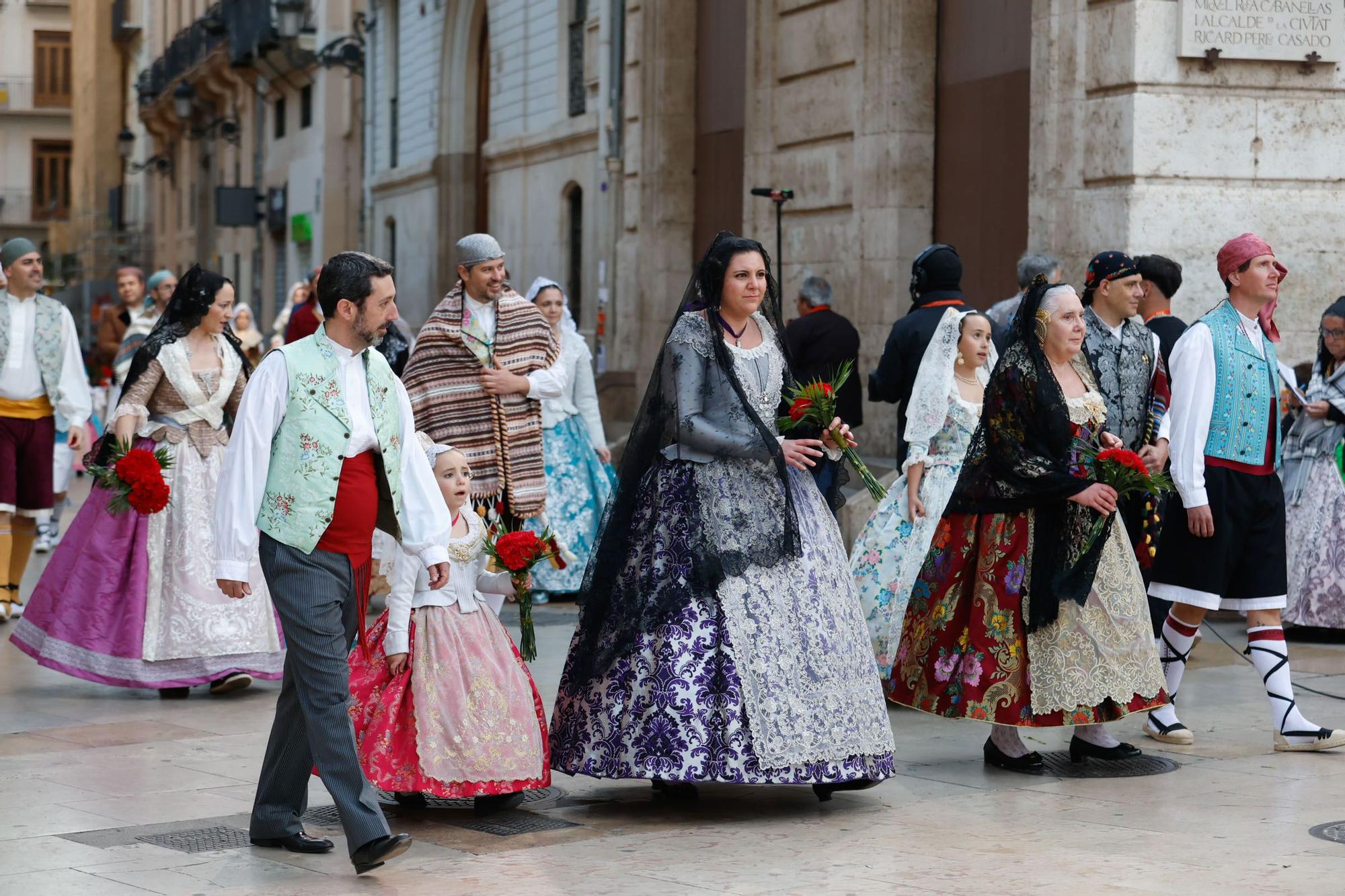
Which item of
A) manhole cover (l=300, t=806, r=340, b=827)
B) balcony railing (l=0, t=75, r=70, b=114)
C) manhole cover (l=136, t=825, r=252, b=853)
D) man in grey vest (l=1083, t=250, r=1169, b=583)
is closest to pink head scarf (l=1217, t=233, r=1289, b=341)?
man in grey vest (l=1083, t=250, r=1169, b=583)

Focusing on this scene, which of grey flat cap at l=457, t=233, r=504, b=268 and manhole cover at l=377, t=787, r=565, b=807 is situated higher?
grey flat cap at l=457, t=233, r=504, b=268

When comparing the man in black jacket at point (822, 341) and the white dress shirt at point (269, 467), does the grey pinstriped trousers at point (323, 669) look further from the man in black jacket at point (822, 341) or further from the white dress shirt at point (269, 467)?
the man in black jacket at point (822, 341)

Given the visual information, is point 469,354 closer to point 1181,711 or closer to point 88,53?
point 1181,711

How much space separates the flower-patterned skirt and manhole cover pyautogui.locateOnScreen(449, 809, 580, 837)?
1.54 m

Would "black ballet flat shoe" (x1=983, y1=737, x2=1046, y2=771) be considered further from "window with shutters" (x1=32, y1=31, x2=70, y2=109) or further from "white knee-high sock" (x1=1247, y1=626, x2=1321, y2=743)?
"window with shutters" (x1=32, y1=31, x2=70, y2=109)

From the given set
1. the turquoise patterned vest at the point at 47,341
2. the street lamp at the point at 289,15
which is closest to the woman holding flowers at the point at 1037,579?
the turquoise patterned vest at the point at 47,341

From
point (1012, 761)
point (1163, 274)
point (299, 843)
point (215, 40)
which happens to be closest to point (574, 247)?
point (1163, 274)

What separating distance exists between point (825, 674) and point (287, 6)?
2744 cm

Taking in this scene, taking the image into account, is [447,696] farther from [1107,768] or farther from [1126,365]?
[1126,365]

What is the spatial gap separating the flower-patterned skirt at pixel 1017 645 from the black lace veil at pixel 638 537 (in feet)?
3.25

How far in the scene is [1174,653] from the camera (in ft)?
25.2

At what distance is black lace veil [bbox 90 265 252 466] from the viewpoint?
29.1 feet

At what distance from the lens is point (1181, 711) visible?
8.28 m

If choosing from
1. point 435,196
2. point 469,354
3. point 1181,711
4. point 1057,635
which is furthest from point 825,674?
point 435,196
